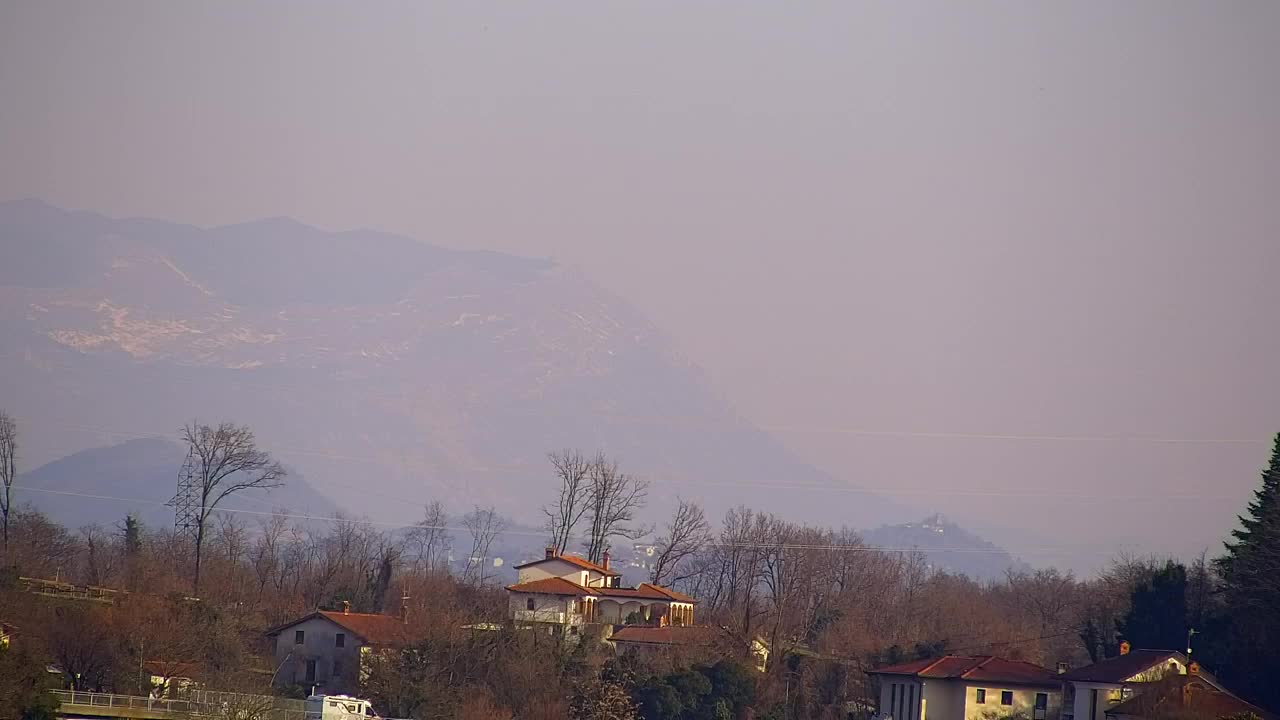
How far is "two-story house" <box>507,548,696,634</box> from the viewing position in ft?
266

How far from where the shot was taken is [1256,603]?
6228 centimetres

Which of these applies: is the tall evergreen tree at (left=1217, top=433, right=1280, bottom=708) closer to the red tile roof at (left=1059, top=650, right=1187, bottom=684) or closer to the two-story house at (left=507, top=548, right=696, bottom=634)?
the red tile roof at (left=1059, top=650, right=1187, bottom=684)

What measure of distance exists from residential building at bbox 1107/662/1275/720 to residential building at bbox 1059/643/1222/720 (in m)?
0.70

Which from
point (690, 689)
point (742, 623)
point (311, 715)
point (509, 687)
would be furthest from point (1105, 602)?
point (311, 715)

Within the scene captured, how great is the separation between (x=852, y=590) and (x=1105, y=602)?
2655 centimetres

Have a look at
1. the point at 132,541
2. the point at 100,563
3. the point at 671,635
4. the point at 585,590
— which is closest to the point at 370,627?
the point at 585,590

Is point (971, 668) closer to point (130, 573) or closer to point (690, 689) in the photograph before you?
point (690, 689)

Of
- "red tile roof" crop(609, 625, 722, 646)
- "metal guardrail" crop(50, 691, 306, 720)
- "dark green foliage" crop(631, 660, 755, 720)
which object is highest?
"red tile roof" crop(609, 625, 722, 646)

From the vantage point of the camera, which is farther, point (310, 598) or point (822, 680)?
point (310, 598)

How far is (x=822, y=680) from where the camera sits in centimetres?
7712

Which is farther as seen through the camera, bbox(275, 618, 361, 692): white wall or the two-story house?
the two-story house

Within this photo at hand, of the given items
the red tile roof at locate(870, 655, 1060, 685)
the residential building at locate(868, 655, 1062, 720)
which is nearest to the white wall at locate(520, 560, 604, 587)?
the red tile roof at locate(870, 655, 1060, 685)

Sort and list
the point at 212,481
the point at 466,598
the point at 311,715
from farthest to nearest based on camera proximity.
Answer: the point at 212,481
the point at 466,598
the point at 311,715

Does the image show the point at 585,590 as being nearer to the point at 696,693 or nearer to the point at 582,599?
the point at 582,599
